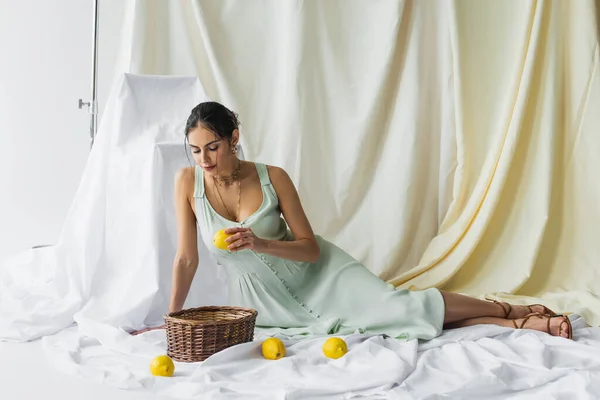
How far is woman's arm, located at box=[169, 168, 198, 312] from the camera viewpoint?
239 cm

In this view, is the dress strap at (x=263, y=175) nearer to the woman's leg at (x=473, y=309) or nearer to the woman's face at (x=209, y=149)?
the woman's face at (x=209, y=149)

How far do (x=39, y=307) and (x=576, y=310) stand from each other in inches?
77.3

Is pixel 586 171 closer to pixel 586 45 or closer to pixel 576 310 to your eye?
pixel 586 45

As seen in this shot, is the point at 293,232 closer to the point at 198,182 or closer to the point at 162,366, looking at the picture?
the point at 198,182

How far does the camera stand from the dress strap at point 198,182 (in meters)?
2.46

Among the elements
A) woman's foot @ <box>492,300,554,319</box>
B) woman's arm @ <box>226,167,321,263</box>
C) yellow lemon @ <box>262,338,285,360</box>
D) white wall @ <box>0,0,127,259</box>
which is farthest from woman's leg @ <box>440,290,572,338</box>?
white wall @ <box>0,0,127,259</box>

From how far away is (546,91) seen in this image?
11.5 feet

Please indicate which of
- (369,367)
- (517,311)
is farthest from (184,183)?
(517,311)

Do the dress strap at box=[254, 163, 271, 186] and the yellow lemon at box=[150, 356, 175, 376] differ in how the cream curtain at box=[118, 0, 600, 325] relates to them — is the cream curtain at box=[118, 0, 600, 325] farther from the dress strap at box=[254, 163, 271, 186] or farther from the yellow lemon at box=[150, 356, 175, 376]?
the yellow lemon at box=[150, 356, 175, 376]

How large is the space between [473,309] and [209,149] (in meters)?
1.02

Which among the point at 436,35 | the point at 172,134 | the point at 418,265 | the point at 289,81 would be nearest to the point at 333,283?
the point at 172,134

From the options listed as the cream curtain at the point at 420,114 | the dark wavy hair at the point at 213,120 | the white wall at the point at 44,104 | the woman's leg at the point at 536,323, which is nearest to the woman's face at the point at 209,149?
the dark wavy hair at the point at 213,120

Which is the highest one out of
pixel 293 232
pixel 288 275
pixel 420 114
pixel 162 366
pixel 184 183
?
pixel 420 114

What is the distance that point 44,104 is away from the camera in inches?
154
